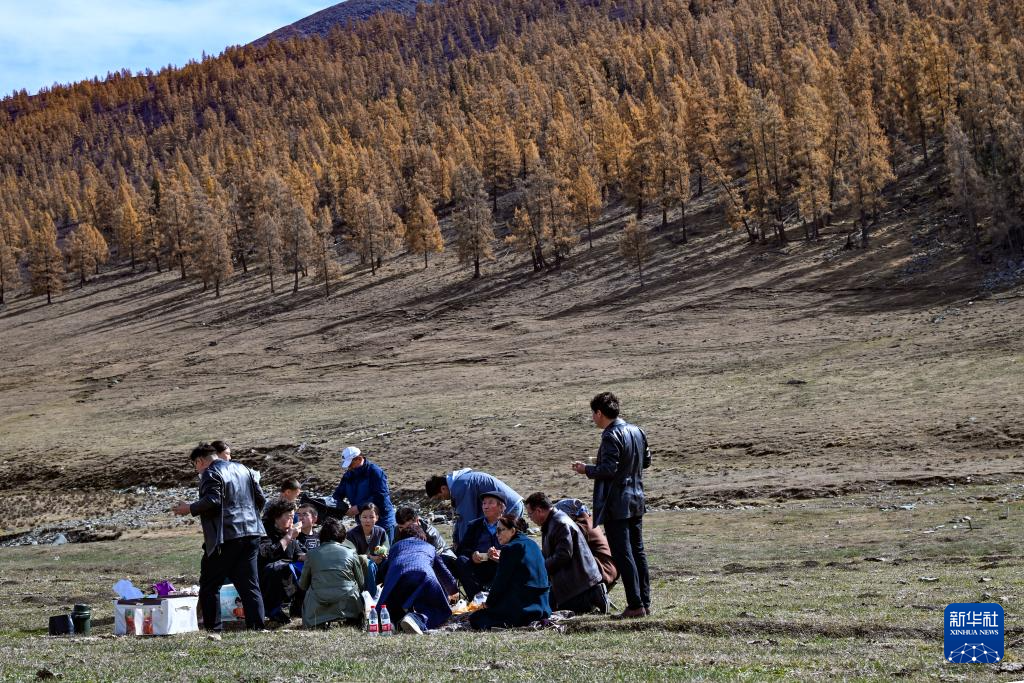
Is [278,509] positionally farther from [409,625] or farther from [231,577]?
[409,625]

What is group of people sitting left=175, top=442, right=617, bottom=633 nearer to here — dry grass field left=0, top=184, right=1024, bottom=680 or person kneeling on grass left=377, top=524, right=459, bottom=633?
person kneeling on grass left=377, top=524, right=459, bottom=633

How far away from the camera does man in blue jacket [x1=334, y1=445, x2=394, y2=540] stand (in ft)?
53.9

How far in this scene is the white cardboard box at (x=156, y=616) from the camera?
11.7m

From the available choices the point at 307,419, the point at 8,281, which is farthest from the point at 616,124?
the point at 307,419

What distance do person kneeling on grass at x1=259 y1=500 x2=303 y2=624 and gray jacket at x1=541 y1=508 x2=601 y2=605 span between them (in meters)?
3.75

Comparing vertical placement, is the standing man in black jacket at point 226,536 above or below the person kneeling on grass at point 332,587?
above

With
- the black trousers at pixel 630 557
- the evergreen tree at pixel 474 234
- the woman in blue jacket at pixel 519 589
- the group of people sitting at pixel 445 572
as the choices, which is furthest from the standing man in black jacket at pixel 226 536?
the evergreen tree at pixel 474 234

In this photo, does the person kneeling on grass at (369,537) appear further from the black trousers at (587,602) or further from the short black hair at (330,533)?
the black trousers at (587,602)

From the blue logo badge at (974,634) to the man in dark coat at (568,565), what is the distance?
14.0ft

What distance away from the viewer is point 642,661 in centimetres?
878

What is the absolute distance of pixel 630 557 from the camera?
38.0ft

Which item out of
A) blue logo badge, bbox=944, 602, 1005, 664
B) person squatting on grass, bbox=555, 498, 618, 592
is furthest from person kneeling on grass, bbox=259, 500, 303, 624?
blue logo badge, bbox=944, 602, 1005, 664

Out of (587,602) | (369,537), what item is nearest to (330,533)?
(369,537)

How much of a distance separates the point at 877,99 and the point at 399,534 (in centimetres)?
11970
